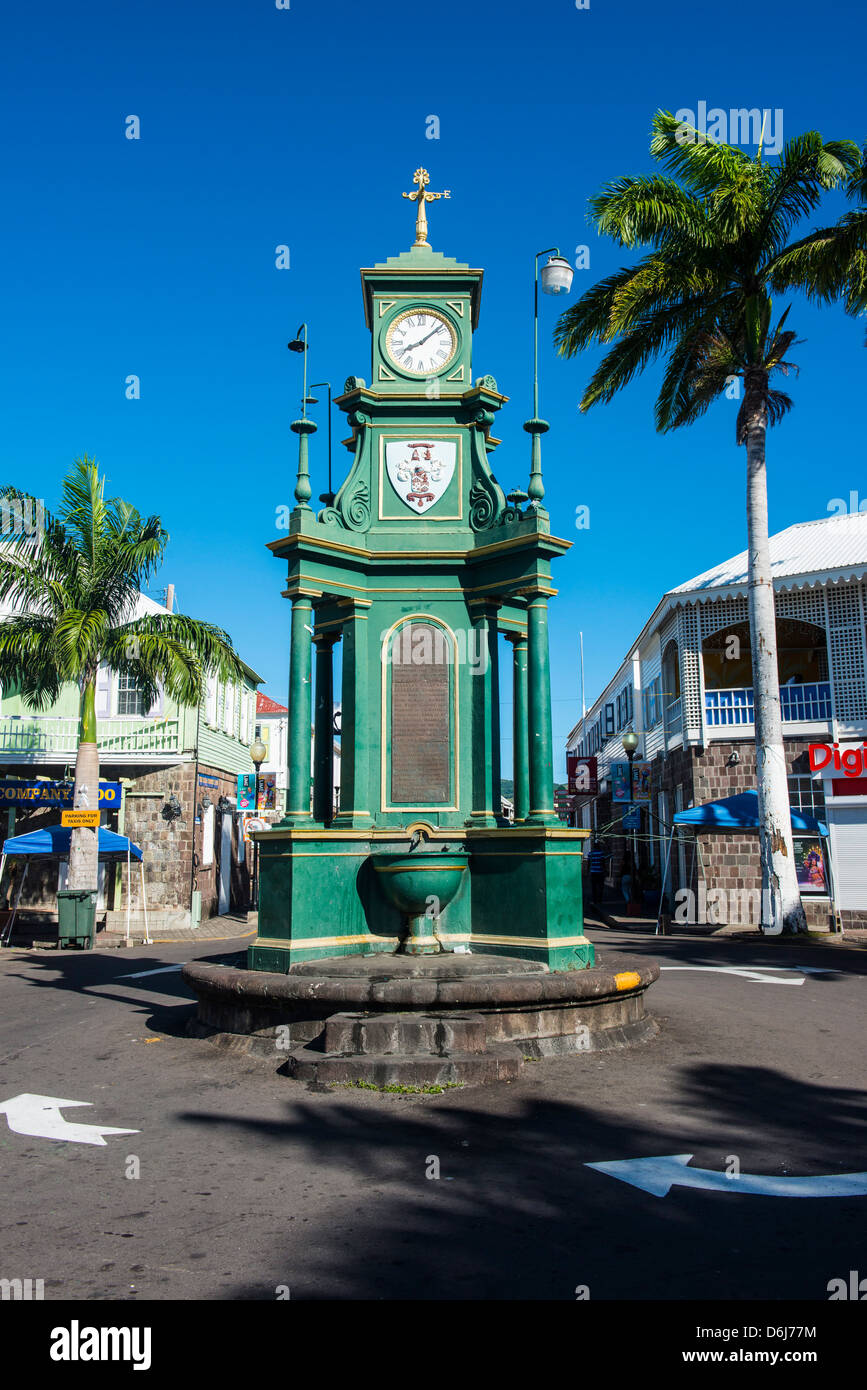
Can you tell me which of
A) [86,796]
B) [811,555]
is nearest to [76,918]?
[86,796]

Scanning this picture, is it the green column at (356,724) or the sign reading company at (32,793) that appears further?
the sign reading company at (32,793)

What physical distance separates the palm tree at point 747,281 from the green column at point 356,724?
1005cm

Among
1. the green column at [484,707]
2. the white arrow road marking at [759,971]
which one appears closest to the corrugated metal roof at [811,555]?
the white arrow road marking at [759,971]

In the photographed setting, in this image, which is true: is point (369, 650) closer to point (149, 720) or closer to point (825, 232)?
point (825, 232)

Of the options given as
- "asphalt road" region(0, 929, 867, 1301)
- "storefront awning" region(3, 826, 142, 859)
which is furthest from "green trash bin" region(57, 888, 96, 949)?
"asphalt road" region(0, 929, 867, 1301)

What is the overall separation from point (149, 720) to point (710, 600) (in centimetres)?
1488

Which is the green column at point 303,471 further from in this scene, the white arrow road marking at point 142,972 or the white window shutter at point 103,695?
the white window shutter at point 103,695

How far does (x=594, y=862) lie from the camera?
26391mm

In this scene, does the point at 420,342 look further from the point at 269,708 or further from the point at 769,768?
the point at 269,708

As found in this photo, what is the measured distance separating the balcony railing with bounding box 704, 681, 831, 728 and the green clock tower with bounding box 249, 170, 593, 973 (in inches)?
566

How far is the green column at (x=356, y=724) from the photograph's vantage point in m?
9.94

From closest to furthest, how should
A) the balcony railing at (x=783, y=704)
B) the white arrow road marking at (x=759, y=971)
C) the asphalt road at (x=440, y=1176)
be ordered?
the asphalt road at (x=440, y=1176), the white arrow road marking at (x=759, y=971), the balcony railing at (x=783, y=704)

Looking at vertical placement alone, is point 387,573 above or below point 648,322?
below

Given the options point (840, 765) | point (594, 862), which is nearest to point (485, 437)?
point (840, 765)
